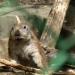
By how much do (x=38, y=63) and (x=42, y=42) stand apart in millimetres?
456

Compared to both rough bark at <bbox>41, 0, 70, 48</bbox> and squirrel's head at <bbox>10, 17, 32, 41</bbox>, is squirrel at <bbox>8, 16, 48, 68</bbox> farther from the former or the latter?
rough bark at <bbox>41, 0, 70, 48</bbox>

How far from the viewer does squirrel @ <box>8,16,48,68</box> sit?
4395 mm

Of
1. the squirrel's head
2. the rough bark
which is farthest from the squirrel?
the rough bark

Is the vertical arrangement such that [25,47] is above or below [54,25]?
below

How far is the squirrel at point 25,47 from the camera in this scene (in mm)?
4395

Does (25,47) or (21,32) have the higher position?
(21,32)

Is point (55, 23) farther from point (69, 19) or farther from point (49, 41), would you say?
point (69, 19)

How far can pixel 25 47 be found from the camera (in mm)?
4762

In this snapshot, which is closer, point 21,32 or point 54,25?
point 21,32

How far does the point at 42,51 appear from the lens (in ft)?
14.3

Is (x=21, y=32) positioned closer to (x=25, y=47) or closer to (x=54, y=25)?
(x=25, y=47)

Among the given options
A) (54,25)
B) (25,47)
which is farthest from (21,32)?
(54,25)

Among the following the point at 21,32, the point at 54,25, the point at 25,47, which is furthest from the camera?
the point at 54,25

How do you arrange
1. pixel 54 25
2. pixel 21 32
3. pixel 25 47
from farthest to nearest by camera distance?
pixel 54 25 < pixel 25 47 < pixel 21 32
